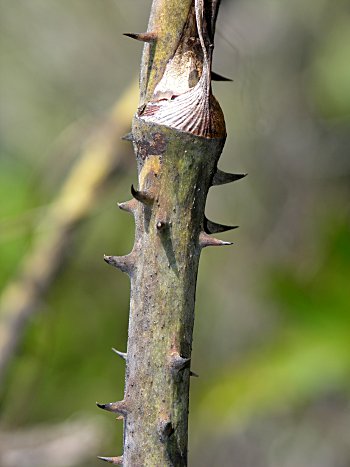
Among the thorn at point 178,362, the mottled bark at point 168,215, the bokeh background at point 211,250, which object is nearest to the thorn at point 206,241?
the mottled bark at point 168,215

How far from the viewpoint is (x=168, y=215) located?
0.87 metres

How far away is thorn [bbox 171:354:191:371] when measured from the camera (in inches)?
34.1

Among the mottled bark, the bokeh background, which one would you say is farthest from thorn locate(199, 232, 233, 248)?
the bokeh background

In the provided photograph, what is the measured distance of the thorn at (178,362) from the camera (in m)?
0.87

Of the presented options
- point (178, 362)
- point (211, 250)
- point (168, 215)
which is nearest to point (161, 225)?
point (168, 215)

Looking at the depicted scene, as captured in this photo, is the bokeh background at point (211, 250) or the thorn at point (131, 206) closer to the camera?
the thorn at point (131, 206)

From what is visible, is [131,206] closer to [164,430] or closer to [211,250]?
[164,430]

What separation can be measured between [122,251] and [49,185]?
1057 millimetres

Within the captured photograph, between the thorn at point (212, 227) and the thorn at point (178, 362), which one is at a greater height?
the thorn at point (212, 227)

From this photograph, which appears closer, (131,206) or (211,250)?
(131,206)

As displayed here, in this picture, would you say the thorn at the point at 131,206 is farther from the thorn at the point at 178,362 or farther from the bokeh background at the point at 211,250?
the bokeh background at the point at 211,250

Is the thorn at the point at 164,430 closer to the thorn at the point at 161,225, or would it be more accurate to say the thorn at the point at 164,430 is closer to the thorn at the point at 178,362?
the thorn at the point at 178,362

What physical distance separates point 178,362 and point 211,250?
11.4ft

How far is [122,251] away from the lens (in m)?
3.86
